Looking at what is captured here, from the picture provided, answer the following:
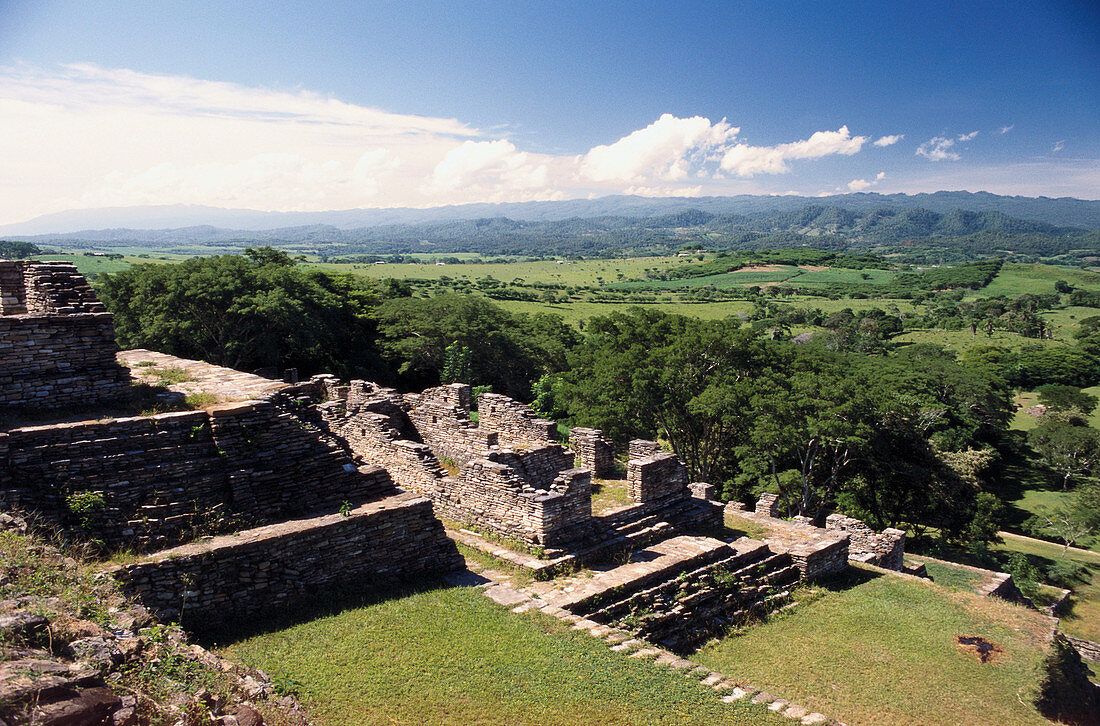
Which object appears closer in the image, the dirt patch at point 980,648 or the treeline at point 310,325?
the dirt patch at point 980,648

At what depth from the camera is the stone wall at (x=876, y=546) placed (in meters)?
17.8

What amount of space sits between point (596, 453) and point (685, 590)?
608cm

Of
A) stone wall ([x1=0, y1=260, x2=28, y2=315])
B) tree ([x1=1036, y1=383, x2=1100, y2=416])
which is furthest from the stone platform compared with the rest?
tree ([x1=1036, y1=383, x2=1100, y2=416])

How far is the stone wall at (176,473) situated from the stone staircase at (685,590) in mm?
4495

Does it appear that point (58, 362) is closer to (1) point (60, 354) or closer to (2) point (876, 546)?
(1) point (60, 354)

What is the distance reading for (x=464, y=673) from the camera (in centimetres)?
823

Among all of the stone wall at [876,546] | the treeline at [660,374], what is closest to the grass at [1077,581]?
the treeline at [660,374]

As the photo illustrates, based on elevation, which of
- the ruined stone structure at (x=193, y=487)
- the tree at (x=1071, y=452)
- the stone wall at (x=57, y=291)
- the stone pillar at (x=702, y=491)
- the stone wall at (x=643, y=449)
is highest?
the stone wall at (x=57, y=291)

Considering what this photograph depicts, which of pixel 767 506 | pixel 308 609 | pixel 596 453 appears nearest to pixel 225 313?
pixel 596 453

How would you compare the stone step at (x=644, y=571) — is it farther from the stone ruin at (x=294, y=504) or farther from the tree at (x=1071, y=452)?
the tree at (x=1071, y=452)

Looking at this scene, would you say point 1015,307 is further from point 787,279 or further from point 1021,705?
point 1021,705

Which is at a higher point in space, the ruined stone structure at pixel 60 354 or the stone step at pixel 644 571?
the ruined stone structure at pixel 60 354

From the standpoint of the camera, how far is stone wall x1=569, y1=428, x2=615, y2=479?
17.7m

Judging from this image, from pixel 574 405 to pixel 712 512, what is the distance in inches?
537
